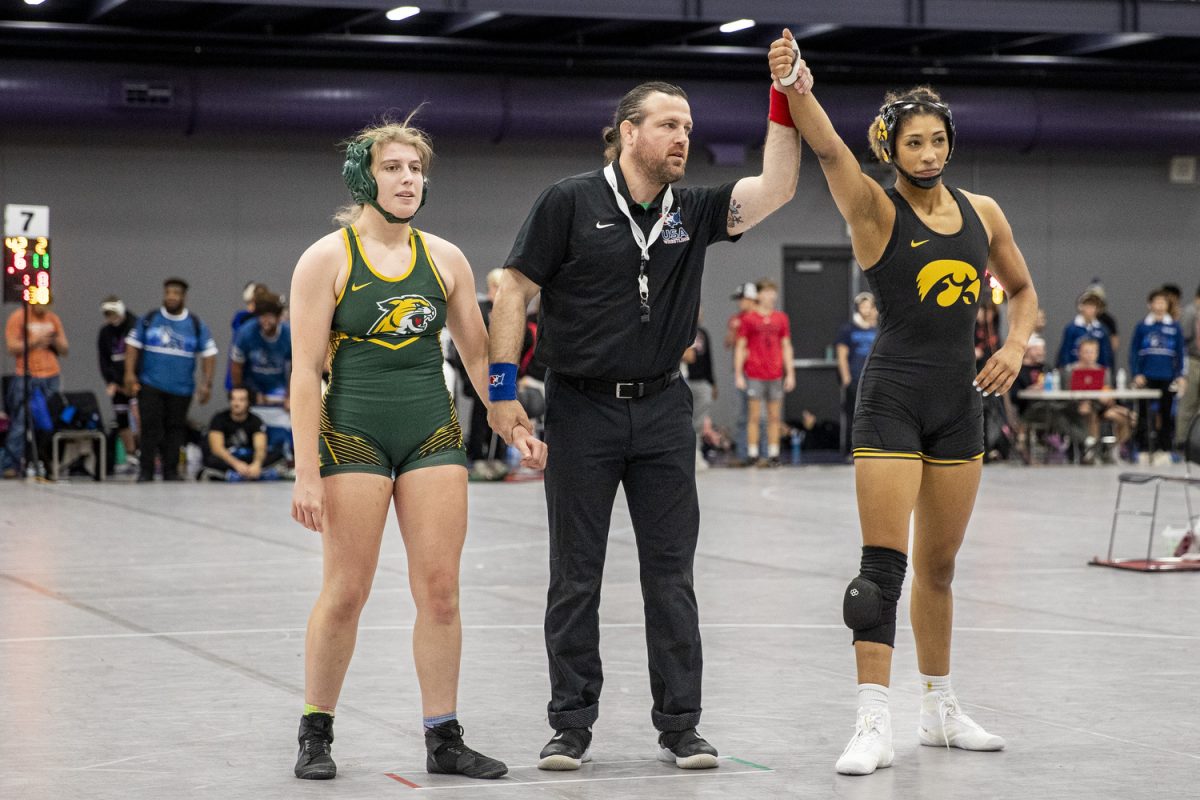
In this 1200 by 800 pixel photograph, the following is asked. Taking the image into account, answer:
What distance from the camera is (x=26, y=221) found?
15922mm

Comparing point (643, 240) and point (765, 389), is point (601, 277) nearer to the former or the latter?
point (643, 240)

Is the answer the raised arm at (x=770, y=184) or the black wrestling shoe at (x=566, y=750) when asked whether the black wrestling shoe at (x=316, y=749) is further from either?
the raised arm at (x=770, y=184)

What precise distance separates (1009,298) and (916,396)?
56 cm

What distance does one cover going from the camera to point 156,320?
1655 cm

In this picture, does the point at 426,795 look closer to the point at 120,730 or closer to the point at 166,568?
the point at 120,730

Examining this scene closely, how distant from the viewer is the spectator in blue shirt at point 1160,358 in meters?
20.0

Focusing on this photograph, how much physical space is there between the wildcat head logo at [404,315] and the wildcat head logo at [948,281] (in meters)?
1.47

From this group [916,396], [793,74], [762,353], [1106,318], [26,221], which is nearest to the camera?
[793,74]

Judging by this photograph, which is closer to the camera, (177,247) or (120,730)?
(120,730)

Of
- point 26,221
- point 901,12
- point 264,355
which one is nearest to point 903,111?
point 26,221

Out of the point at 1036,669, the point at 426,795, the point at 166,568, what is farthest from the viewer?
the point at 166,568

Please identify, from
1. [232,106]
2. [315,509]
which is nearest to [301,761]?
[315,509]

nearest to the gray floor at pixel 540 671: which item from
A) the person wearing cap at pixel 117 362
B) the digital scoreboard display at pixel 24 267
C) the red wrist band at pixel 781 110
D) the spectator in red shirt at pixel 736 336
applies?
the red wrist band at pixel 781 110

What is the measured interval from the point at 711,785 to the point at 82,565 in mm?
6087
